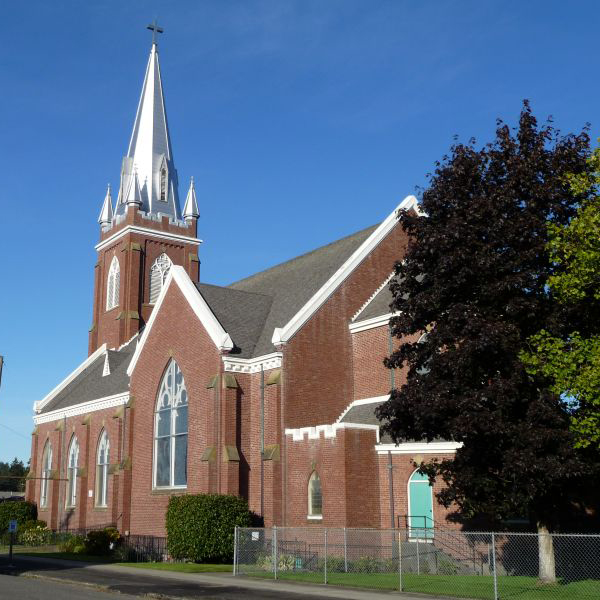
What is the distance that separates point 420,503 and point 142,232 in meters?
34.3

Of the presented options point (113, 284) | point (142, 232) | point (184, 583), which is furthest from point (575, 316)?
point (113, 284)

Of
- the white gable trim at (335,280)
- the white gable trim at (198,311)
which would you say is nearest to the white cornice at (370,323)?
the white gable trim at (335,280)

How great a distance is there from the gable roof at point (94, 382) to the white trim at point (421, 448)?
1870cm

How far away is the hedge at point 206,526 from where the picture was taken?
27.9 m

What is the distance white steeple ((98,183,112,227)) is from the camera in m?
58.9

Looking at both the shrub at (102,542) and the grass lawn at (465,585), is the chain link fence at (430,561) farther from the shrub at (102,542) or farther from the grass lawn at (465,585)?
the shrub at (102,542)

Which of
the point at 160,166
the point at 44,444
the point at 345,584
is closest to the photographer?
the point at 345,584

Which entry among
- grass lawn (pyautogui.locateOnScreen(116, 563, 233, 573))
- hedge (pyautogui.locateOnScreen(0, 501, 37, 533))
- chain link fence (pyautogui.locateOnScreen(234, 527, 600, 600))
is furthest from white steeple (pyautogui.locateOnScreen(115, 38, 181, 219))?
chain link fence (pyautogui.locateOnScreen(234, 527, 600, 600))

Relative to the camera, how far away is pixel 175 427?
116 feet

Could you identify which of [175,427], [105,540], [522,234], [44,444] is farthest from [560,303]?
[44,444]

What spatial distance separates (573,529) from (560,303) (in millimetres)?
9871

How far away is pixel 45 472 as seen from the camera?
52.0 metres

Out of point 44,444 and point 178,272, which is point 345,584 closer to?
point 178,272

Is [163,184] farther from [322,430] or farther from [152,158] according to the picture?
[322,430]
